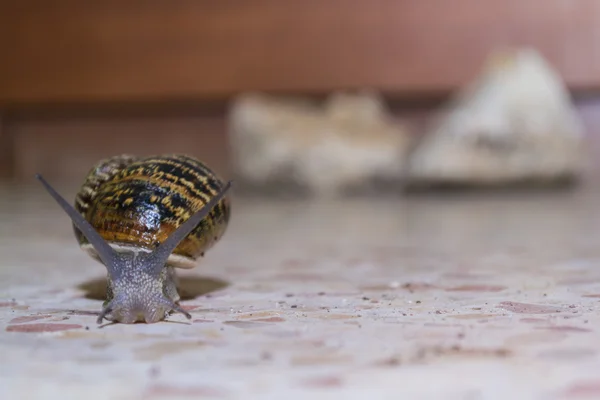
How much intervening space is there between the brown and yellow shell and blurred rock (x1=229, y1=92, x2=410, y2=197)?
120 inches

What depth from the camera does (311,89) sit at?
478 cm

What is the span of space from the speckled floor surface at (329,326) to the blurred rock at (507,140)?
83.0 inches

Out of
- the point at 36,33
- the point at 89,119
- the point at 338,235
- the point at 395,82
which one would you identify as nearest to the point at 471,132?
the point at 395,82

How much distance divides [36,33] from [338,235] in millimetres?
3737

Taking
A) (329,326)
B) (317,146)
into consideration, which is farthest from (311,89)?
(329,326)

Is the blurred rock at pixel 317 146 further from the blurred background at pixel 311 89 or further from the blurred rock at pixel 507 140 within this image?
the blurred rock at pixel 507 140

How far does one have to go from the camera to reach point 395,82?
184 inches

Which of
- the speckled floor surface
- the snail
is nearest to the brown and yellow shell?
the snail

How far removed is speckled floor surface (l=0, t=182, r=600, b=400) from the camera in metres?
0.70

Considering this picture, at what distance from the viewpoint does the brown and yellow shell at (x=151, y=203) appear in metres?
1.03

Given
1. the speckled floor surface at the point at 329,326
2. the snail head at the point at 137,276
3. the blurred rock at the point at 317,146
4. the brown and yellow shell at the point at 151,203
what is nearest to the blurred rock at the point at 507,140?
the blurred rock at the point at 317,146

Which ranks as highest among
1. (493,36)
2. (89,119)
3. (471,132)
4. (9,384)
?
(493,36)

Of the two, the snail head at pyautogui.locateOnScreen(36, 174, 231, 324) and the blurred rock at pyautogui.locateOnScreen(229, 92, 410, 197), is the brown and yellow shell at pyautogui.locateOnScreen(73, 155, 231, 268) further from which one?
the blurred rock at pyautogui.locateOnScreen(229, 92, 410, 197)

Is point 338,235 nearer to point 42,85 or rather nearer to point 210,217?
point 210,217
